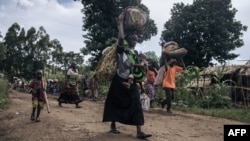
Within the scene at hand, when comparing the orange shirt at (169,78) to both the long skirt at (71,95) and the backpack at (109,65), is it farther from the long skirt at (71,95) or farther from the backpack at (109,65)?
the backpack at (109,65)

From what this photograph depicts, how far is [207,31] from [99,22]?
9.42 metres

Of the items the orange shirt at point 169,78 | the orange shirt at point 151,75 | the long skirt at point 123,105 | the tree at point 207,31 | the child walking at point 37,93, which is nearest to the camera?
the long skirt at point 123,105

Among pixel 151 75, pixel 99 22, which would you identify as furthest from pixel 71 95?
pixel 99 22

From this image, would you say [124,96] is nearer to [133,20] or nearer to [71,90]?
[133,20]

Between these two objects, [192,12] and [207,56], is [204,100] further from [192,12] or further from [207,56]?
[192,12]

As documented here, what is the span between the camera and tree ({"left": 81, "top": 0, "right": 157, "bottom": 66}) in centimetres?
2728

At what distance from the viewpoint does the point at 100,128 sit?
732 centimetres

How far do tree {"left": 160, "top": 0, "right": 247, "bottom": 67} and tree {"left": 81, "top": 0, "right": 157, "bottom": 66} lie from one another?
14.2ft

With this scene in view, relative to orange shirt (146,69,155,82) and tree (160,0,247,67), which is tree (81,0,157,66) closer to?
tree (160,0,247,67)

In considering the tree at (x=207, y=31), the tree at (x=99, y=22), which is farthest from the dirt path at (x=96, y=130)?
the tree at (x=207, y=31)

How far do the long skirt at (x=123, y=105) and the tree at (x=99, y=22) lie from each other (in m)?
20.3

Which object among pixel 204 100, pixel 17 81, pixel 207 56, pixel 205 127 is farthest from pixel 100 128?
pixel 17 81

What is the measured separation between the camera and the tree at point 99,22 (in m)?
27.3

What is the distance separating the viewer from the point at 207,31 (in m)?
31.1
